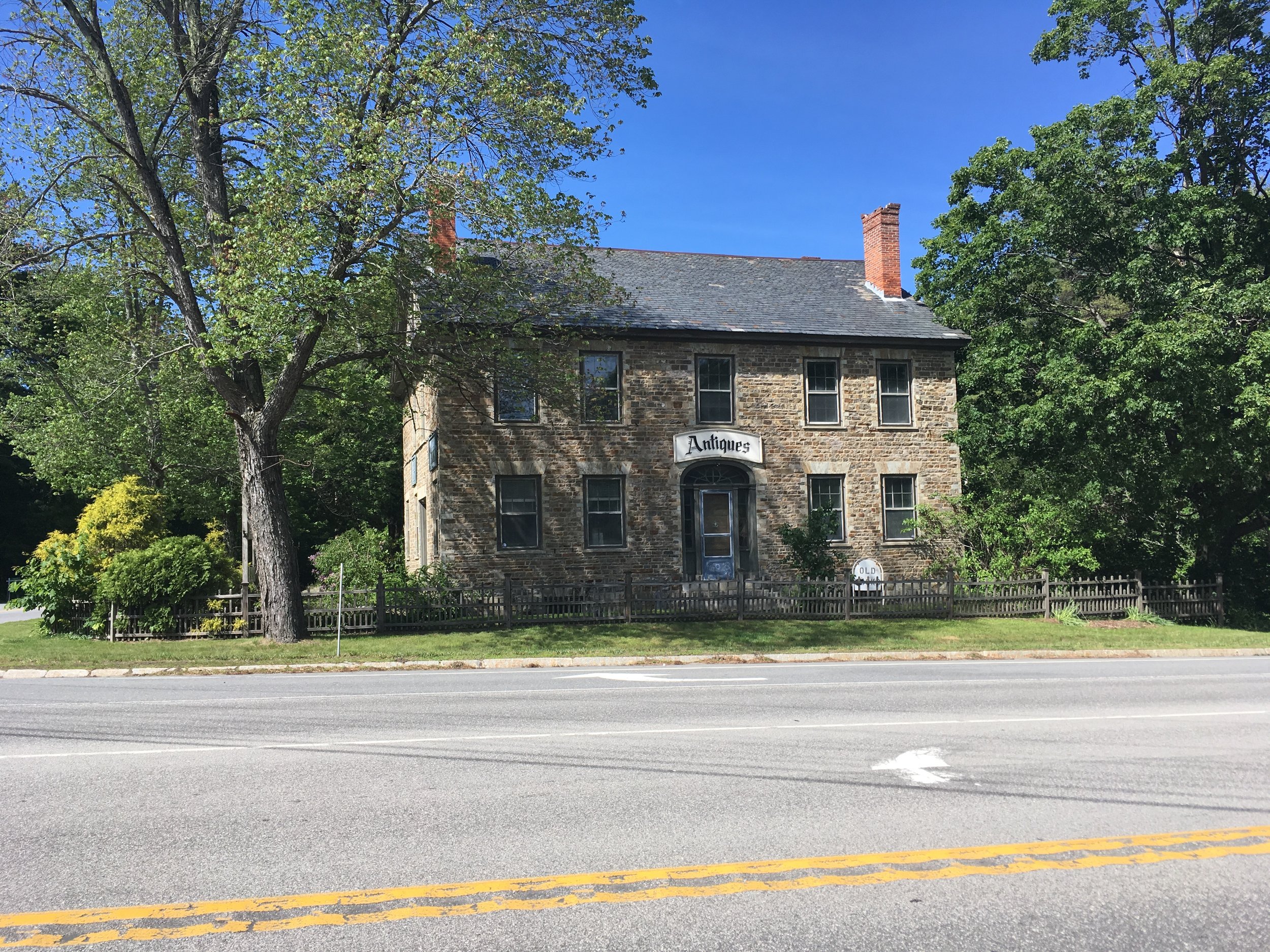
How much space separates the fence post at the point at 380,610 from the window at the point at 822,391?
39.2 feet

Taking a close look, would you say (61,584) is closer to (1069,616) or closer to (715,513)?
(715,513)

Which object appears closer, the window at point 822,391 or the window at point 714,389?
the window at point 714,389

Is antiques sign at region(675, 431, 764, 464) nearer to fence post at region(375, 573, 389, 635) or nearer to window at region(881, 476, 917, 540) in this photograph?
window at region(881, 476, 917, 540)

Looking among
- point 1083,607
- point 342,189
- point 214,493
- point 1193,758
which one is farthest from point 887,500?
point 214,493

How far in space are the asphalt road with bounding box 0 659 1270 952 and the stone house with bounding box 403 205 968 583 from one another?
39.9ft

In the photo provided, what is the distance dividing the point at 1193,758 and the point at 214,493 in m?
29.8

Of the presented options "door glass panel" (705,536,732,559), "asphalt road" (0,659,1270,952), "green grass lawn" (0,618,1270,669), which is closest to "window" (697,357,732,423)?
"door glass panel" (705,536,732,559)

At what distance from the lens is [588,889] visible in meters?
4.45

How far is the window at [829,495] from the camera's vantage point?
79.3 ft

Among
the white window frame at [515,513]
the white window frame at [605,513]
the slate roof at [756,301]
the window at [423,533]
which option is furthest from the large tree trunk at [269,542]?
the slate roof at [756,301]

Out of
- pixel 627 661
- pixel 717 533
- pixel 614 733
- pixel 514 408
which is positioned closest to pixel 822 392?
pixel 717 533

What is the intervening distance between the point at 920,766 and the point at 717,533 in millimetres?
16722

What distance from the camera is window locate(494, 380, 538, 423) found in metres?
22.4

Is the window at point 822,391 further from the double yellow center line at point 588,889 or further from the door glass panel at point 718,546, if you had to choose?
the double yellow center line at point 588,889
